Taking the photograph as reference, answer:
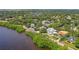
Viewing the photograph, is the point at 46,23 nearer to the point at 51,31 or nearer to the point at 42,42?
the point at 51,31

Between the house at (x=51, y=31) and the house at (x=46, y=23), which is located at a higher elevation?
the house at (x=46, y=23)

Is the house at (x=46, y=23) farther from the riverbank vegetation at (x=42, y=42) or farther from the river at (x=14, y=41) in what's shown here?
the river at (x=14, y=41)

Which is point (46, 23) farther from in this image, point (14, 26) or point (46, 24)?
point (14, 26)

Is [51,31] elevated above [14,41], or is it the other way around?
[51,31]

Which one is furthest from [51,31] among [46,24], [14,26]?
[14,26]

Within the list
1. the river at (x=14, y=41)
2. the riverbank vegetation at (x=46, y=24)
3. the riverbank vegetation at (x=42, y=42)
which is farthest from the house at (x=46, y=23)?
the river at (x=14, y=41)

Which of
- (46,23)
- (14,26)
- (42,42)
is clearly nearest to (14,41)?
(14,26)

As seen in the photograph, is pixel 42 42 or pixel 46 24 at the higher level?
pixel 46 24

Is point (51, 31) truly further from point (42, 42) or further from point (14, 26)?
point (14, 26)

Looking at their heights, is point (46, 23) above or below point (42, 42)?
above

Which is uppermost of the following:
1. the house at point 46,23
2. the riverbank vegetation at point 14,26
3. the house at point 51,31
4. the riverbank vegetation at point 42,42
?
the house at point 46,23
